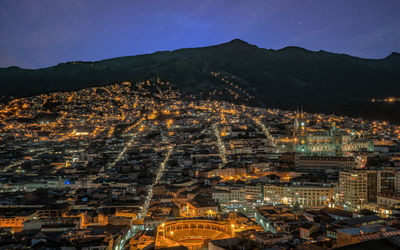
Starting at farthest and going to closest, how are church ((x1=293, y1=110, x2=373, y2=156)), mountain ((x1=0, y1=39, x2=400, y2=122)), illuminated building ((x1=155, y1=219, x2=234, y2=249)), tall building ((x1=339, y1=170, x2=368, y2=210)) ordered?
mountain ((x1=0, y1=39, x2=400, y2=122))
church ((x1=293, y1=110, x2=373, y2=156))
tall building ((x1=339, y1=170, x2=368, y2=210))
illuminated building ((x1=155, y1=219, x2=234, y2=249))

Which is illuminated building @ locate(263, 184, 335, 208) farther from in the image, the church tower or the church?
the church tower

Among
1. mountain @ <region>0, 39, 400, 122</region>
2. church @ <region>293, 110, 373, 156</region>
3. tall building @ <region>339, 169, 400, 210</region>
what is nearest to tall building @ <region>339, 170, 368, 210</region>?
tall building @ <region>339, 169, 400, 210</region>

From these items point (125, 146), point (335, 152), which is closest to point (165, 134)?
point (125, 146)

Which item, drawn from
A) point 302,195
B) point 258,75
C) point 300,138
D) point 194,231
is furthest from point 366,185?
point 258,75

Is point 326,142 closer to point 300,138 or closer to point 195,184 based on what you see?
point 300,138

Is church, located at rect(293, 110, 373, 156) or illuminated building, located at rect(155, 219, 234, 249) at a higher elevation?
church, located at rect(293, 110, 373, 156)

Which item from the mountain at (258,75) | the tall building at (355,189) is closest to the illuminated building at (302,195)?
the tall building at (355,189)

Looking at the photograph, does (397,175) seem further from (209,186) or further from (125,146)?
(125,146)

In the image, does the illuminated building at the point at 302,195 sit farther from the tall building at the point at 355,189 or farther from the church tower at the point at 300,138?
the church tower at the point at 300,138
